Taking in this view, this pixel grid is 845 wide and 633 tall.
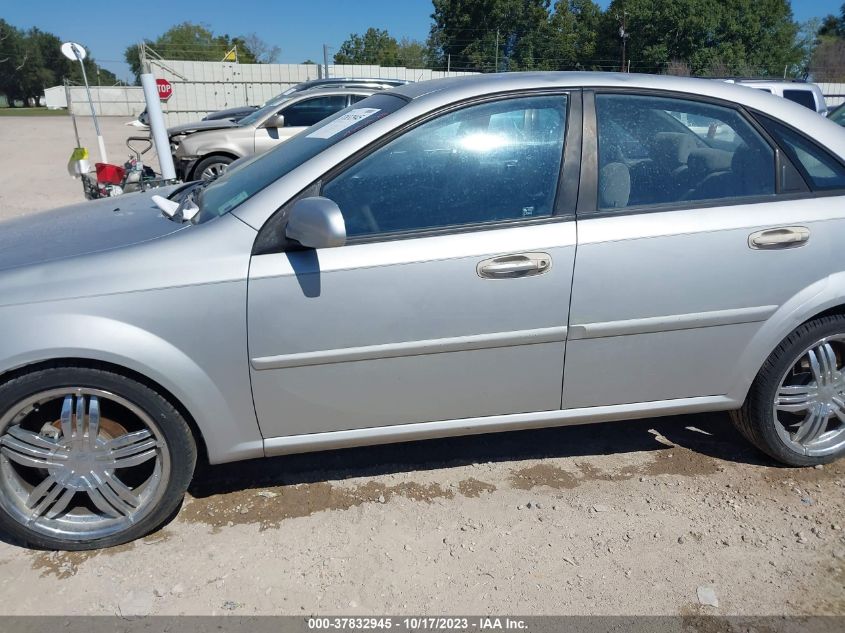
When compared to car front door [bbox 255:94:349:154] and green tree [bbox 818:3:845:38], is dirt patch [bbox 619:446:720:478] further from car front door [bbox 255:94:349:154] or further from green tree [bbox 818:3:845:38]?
green tree [bbox 818:3:845:38]

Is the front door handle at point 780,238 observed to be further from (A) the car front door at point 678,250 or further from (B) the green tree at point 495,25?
(B) the green tree at point 495,25

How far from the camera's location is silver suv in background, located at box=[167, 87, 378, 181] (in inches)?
384

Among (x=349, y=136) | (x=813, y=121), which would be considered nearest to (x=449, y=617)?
(x=349, y=136)

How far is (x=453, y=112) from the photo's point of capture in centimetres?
262

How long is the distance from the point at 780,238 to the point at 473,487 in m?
1.70

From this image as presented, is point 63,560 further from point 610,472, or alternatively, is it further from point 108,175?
point 108,175

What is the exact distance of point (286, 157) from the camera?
284cm

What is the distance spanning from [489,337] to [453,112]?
3.05 ft

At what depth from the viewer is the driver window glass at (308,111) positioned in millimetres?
10625

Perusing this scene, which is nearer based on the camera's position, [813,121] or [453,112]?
[453,112]

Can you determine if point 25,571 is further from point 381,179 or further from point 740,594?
point 740,594

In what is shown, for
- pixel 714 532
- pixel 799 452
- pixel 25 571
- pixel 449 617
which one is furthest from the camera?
pixel 799 452

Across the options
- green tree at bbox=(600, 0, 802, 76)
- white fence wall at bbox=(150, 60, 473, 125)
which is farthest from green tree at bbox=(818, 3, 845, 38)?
white fence wall at bbox=(150, 60, 473, 125)

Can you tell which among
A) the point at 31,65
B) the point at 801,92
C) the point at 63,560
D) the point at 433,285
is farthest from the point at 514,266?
the point at 31,65
